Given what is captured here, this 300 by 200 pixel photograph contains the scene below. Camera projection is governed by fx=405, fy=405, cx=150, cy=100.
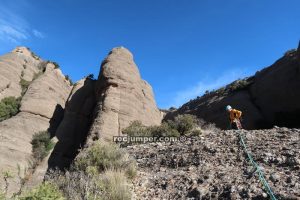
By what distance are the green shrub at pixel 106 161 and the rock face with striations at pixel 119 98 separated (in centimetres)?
1294

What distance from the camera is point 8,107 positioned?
34.9 metres

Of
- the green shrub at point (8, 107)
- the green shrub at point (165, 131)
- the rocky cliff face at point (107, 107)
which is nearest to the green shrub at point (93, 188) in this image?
the green shrub at point (165, 131)

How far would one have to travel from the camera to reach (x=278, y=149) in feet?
41.6

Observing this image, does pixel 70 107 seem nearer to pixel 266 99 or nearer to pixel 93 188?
pixel 266 99

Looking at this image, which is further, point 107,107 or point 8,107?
point 8,107

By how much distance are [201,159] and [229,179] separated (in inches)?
113

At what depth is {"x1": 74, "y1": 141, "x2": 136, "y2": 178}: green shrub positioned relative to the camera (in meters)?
13.2

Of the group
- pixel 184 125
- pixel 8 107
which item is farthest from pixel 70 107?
pixel 184 125

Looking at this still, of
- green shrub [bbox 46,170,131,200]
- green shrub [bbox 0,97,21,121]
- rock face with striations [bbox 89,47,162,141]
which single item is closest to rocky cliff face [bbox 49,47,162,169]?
rock face with striations [bbox 89,47,162,141]

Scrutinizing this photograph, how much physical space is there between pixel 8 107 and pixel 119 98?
402 inches

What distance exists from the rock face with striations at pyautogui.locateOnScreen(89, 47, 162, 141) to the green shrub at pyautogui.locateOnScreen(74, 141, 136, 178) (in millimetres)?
12942

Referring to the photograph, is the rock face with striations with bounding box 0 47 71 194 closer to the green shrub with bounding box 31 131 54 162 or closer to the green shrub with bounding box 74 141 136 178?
the green shrub with bounding box 31 131 54 162

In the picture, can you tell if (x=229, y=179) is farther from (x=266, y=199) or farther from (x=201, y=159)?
(x=201, y=159)

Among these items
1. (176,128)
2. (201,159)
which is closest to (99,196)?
(201,159)
